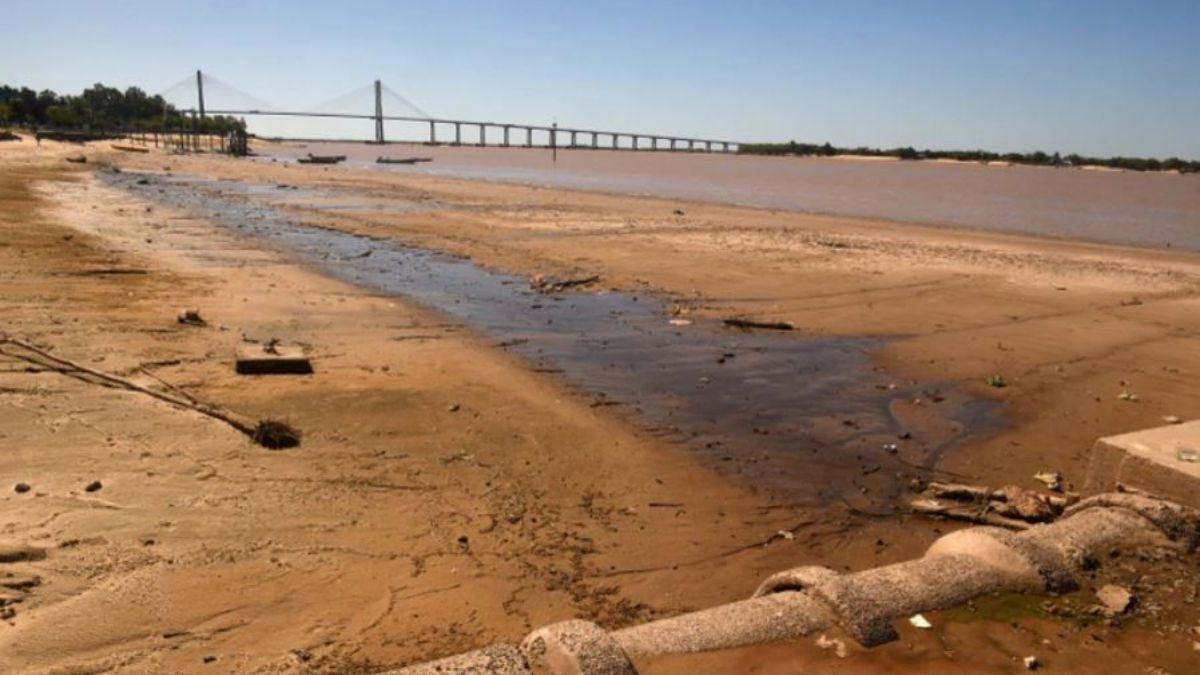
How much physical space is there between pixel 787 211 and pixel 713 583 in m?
28.9

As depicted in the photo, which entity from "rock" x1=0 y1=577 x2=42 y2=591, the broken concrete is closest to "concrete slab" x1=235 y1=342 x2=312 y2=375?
"rock" x1=0 y1=577 x2=42 y2=591

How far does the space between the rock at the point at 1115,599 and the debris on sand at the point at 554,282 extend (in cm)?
993

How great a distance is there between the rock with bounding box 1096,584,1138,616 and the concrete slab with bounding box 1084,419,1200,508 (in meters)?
1.15

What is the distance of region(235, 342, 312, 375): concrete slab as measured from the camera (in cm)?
765

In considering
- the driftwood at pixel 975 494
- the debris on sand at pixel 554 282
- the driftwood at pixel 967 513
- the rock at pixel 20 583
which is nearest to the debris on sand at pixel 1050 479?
the driftwood at pixel 975 494

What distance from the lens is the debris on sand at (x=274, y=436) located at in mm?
5980

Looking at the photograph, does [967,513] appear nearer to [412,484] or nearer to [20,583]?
[412,484]

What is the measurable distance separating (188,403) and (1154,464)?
6.66m

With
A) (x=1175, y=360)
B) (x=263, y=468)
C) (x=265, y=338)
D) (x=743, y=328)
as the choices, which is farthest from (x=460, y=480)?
(x=1175, y=360)

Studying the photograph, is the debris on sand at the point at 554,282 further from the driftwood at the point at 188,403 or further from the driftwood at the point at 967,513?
the driftwood at the point at 967,513

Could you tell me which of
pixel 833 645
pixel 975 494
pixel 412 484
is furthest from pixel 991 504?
pixel 412 484

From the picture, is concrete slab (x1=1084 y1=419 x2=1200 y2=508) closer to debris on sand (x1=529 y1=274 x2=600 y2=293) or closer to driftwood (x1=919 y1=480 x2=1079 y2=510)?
driftwood (x1=919 y1=480 x2=1079 y2=510)

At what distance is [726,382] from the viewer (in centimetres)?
859

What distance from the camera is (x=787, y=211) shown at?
3222 cm
